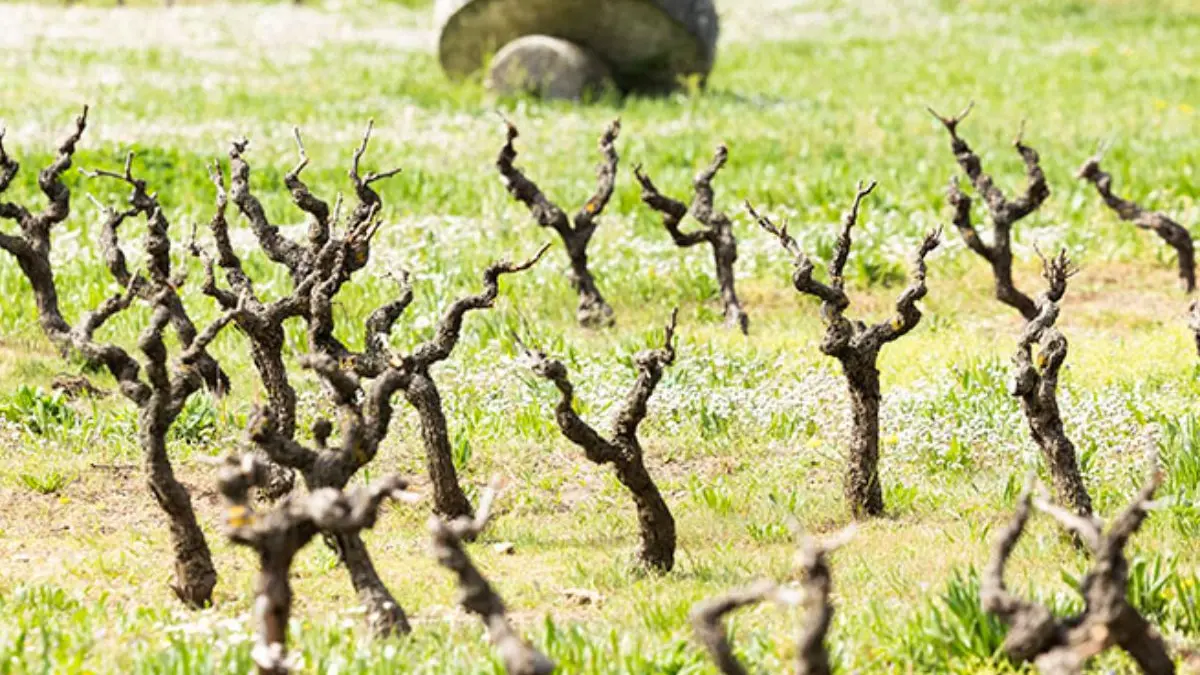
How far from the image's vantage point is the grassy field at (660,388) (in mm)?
6035

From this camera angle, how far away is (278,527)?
5109 mm

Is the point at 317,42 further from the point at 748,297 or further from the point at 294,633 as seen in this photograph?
the point at 294,633

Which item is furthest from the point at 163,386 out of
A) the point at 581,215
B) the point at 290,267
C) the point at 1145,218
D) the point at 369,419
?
the point at 1145,218

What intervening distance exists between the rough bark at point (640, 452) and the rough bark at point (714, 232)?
428 centimetres

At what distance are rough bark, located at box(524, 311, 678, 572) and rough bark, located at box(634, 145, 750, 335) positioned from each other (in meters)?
4.28

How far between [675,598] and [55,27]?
27069mm

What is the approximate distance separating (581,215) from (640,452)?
15.4 ft

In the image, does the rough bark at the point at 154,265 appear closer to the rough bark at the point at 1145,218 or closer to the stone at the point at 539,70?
the rough bark at the point at 1145,218

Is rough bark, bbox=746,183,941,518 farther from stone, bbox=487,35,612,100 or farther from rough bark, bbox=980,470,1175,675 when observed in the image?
stone, bbox=487,35,612,100

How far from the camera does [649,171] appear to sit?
642 inches

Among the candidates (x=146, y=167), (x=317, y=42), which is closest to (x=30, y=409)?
(x=146, y=167)

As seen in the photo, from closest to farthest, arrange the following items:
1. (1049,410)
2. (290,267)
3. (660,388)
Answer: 1. (1049,410)
2. (290,267)
3. (660,388)

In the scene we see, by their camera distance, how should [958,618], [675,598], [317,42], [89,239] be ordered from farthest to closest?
[317,42] < [89,239] < [675,598] < [958,618]

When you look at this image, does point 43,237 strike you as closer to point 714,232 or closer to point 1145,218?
point 714,232
